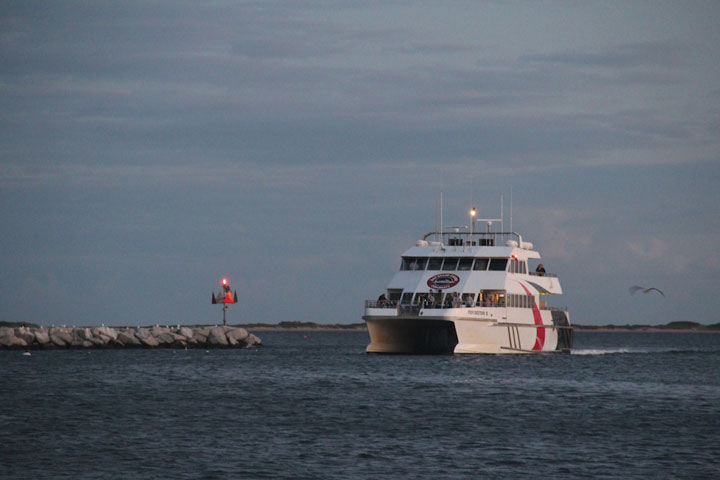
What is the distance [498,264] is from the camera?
59406 mm

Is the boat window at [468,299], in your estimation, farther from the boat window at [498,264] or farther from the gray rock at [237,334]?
the gray rock at [237,334]

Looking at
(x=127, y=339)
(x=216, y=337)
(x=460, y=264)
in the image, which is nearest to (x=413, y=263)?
(x=460, y=264)

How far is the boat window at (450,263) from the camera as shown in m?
59.0

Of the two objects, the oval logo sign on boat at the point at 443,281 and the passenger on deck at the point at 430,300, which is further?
the oval logo sign on boat at the point at 443,281

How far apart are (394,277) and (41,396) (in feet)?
76.9

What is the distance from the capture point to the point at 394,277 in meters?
59.3

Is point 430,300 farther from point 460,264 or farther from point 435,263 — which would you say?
point 460,264

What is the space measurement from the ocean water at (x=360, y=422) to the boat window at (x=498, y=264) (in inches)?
207

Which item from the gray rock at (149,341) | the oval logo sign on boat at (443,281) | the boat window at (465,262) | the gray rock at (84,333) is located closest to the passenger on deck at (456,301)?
the oval logo sign on boat at (443,281)

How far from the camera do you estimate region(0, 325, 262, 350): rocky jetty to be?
7825cm

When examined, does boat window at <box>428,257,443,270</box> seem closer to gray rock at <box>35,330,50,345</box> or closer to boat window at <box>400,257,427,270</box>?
boat window at <box>400,257,427,270</box>

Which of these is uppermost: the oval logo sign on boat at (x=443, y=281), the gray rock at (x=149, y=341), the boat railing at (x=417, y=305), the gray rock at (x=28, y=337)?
the oval logo sign on boat at (x=443, y=281)

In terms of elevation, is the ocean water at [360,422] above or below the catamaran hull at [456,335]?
below

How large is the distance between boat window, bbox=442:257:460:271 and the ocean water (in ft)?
16.6
